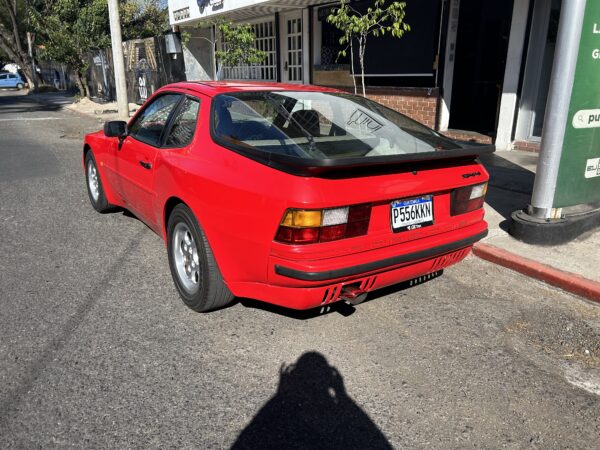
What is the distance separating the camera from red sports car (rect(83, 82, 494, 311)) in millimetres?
2686

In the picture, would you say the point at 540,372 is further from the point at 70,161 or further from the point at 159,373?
the point at 70,161

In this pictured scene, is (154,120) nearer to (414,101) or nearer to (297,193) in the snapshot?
(297,193)

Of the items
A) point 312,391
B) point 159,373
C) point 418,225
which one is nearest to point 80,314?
point 159,373

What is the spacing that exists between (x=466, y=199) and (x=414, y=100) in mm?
7792

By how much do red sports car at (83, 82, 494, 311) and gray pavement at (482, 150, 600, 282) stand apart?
1.30 meters

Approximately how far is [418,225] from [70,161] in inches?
325

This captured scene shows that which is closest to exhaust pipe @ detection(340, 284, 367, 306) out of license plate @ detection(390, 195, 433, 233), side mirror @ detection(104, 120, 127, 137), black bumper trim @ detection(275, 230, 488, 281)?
black bumper trim @ detection(275, 230, 488, 281)

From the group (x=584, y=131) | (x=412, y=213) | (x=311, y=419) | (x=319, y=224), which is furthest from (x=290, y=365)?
(x=584, y=131)

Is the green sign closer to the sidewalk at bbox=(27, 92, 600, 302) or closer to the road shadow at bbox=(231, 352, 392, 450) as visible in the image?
the sidewalk at bbox=(27, 92, 600, 302)

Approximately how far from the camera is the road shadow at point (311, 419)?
233 centimetres

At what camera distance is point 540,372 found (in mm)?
2891

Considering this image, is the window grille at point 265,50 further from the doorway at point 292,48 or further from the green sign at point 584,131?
the green sign at point 584,131

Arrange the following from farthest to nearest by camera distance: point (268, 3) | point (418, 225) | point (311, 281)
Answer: point (268, 3) → point (418, 225) → point (311, 281)

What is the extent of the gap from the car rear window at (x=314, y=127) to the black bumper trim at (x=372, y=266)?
66 cm
